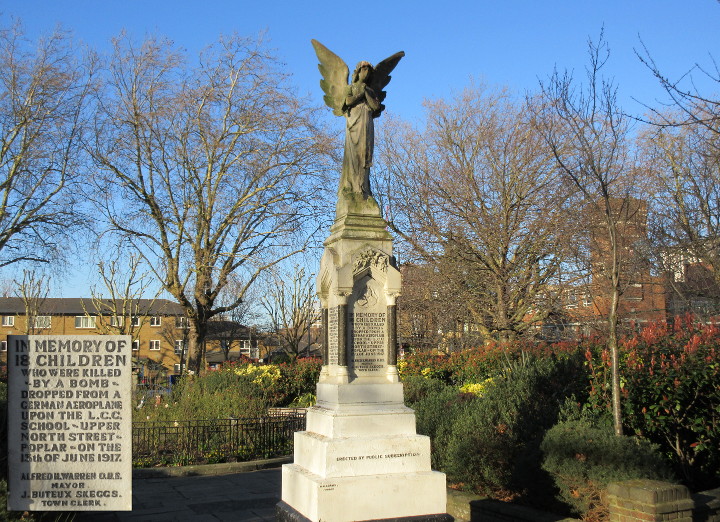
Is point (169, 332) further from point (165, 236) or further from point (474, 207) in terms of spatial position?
point (474, 207)

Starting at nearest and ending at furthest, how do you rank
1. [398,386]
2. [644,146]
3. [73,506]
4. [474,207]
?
[73,506], [398,386], [474,207], [644,146]

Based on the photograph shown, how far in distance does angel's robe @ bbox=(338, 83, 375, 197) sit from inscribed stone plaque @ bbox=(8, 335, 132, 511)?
4027mm

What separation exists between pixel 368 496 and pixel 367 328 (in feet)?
6.51

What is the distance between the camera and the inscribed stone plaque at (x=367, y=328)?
324 inches

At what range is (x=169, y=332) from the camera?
2921 inches

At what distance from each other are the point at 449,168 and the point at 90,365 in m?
19.5

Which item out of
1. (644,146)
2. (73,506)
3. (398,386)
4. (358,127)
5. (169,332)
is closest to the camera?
(73,506)

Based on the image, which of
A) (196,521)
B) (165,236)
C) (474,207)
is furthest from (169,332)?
(196,521)

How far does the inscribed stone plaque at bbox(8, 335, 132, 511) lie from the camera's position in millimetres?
5656

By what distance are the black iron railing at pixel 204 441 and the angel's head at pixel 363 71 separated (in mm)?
8409

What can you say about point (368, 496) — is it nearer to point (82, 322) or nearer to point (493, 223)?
point (493, 223)

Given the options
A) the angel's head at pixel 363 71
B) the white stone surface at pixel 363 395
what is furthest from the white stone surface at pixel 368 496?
the angel's head at pixel 363 71

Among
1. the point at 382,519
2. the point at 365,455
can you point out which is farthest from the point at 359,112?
the point at 382,519

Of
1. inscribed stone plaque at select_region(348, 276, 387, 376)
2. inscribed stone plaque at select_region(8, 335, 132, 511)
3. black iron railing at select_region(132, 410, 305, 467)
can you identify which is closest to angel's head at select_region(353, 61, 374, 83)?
inscribed stone plaque at select_region(348, 276, 387, 376)
